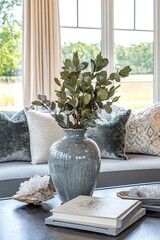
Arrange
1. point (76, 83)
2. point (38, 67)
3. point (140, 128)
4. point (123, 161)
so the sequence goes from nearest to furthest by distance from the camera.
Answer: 1. point (76, 83)
2. point (123, 161)
3. point (140, 128)
4. point (38, 67)

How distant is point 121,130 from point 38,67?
3.80 feet

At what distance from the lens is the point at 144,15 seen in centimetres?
455

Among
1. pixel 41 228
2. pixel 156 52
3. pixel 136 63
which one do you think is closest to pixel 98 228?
pixel 41 228

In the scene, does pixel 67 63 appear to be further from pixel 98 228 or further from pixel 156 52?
pixel 156 52

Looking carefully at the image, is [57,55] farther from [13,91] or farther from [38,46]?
[13,91]

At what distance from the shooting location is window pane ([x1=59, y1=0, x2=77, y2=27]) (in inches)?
162

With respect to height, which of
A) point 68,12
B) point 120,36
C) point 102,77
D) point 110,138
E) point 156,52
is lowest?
point 110,138

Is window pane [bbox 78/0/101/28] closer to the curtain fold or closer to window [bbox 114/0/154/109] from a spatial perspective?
window [bbox 114/0/154/109]

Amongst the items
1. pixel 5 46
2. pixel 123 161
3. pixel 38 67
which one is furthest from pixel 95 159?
pixel 5 46

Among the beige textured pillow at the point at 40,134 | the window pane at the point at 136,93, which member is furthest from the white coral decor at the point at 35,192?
the window pane at the point at 136,93

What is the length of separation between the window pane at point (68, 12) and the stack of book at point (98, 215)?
2852 mm

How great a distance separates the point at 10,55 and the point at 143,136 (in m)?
1.57

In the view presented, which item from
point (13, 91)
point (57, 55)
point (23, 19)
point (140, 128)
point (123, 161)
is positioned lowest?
point (123, 161)

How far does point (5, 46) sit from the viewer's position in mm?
3912
